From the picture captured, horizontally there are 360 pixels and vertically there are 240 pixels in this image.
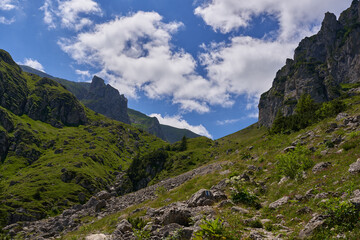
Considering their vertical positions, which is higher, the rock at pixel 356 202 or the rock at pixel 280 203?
the rock at pixel 356 202

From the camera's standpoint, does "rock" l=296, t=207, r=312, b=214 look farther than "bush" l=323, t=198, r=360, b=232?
Yes

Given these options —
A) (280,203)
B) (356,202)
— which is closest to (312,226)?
(356,202)

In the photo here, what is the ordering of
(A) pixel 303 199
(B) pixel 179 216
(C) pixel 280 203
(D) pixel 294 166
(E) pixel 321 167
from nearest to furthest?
(A) pixel 303 199
(C) pixel 280 203
(B) pixel 179 216
(E) pixel 321 167
(D) pixel 294 166

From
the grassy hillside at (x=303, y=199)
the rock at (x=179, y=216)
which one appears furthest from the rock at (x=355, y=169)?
the rock at (x=179, y=216)

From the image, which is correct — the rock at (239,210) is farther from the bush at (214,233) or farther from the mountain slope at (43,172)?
→ the mountain slope at (43,172)

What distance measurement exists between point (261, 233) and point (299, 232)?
65.2 inches

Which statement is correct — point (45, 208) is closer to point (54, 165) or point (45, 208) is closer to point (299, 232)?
point (54, 165)

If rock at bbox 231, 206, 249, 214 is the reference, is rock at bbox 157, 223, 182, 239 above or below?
below

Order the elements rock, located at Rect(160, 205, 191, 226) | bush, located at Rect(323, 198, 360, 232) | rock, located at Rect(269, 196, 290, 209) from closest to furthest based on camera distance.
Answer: bush, located at Rect(323, 198, 360, 232) → rock, located at Rect(269, 196, 290, 209) → rock, located at Rect(160, 205, 191, 226)

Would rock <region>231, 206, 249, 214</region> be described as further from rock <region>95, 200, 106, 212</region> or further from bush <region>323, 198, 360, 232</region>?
rock <region>95, 200, 106, 212</region>

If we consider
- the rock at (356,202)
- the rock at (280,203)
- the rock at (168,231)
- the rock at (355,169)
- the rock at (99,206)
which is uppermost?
the rock at (355,169)

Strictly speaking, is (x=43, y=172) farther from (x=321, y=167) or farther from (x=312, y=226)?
(x=312, y=226)

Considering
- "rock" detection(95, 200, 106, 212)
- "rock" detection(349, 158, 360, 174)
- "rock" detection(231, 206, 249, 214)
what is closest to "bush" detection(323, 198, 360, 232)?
"rock" detection(349, 158, 360, 174)

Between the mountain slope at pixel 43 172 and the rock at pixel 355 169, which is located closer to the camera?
the rock at pixel 355 169
